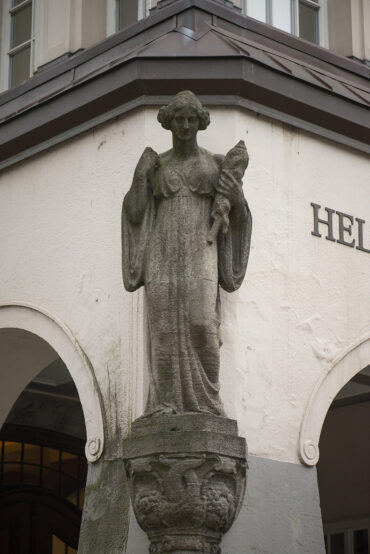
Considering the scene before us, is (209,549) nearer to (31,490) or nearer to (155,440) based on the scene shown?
(155,440)

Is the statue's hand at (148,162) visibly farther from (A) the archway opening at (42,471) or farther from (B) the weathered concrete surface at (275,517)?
(A) the archway opening at (42,471)

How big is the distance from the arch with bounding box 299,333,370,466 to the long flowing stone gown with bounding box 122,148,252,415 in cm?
→ 146

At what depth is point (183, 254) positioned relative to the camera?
11.5 metres

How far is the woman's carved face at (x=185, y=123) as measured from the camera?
11508mm

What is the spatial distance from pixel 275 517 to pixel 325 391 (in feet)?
4.10

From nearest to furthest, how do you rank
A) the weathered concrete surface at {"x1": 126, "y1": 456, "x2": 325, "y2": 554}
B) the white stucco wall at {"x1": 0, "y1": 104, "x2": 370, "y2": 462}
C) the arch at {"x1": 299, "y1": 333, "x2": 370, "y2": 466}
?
the weathered concrete surface at {"x1": 126, "y1": 456, "x2": 325, "y2": 554} → the white stucco wall at {"x1": 0, "y1": 104, "x2": 370, "y2": 462} → the arch at {"x1": 299, "y1": 333, "x2": 370, "y2": 466}

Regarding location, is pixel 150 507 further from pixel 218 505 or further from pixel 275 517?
pixel 275 517

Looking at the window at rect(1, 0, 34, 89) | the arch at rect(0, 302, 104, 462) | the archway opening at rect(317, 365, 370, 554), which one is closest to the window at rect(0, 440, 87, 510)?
the archway opening at rect(317, 365, 370, 554)

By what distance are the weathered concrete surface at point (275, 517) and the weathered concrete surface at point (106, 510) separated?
0.54 ft

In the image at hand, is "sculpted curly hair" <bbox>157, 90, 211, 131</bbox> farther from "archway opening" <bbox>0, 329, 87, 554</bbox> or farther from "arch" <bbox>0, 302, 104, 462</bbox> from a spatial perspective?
"archway opening" <bbox>0, 329, 87, 554</bbox>

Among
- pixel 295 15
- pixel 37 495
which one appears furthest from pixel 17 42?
pixel 37 495

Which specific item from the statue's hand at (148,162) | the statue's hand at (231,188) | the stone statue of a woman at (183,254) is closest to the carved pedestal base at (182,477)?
the stone statue of a woman at (183,254)

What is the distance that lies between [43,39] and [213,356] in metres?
4.82

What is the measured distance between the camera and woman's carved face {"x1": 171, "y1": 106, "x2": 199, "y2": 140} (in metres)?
11.5
